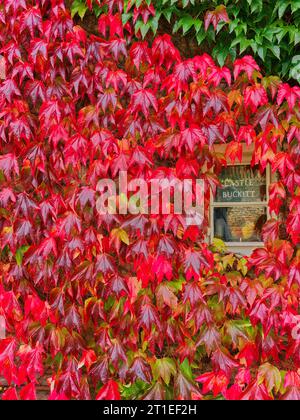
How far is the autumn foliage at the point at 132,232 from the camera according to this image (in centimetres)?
293

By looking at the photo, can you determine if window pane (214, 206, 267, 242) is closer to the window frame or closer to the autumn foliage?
the window frame

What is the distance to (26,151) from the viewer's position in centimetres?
318

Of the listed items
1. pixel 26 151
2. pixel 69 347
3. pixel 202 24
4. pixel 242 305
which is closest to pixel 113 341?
pixel 69 347

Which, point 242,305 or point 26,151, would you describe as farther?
point 26,151

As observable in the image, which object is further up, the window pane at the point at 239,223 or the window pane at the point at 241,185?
the window pane at the point at 241,185

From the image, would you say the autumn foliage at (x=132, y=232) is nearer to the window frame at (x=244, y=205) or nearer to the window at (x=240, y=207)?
the window frame at (x=244, y=205)

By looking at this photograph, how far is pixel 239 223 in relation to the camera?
10.9 feet

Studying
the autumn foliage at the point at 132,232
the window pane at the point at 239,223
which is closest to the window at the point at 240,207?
the window pane at the point at 239,223

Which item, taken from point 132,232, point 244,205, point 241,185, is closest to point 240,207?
point 244,205

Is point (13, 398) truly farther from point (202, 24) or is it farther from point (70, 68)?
point (202, 24)

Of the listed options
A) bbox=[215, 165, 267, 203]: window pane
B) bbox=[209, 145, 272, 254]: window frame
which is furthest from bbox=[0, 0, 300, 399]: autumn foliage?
bbox=[215, 165, 267, 203]: window pane
